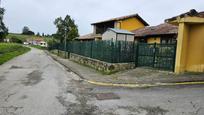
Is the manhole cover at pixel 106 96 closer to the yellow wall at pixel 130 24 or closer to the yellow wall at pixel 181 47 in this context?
the yellow wall at pixel 181 47

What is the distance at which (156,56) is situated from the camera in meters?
15.3

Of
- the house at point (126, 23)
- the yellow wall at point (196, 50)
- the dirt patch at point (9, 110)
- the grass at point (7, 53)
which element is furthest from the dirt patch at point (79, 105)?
the house at point (126, 23)

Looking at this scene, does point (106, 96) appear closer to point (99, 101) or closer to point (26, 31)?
point (99, 101)

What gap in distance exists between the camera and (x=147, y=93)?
956 cm

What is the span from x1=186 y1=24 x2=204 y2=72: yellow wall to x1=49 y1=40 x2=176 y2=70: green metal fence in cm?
102

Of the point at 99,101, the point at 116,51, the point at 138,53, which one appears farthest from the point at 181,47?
the point at 99,101

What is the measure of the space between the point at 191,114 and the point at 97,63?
42.4ft

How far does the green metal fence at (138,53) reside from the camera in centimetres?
1441

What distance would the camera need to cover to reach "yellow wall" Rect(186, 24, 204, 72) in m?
13.6

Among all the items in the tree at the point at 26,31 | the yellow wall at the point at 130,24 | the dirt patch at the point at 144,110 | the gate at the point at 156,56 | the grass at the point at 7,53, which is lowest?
the grass at the point at 7,53

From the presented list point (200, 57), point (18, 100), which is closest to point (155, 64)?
point (200, 57)

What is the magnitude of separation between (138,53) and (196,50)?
4417 millimetres

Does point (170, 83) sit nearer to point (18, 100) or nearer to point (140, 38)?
point (18, 100)

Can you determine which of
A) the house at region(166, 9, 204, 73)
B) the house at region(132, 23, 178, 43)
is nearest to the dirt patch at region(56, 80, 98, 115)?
the house at region(166, 9, 204, 73)
